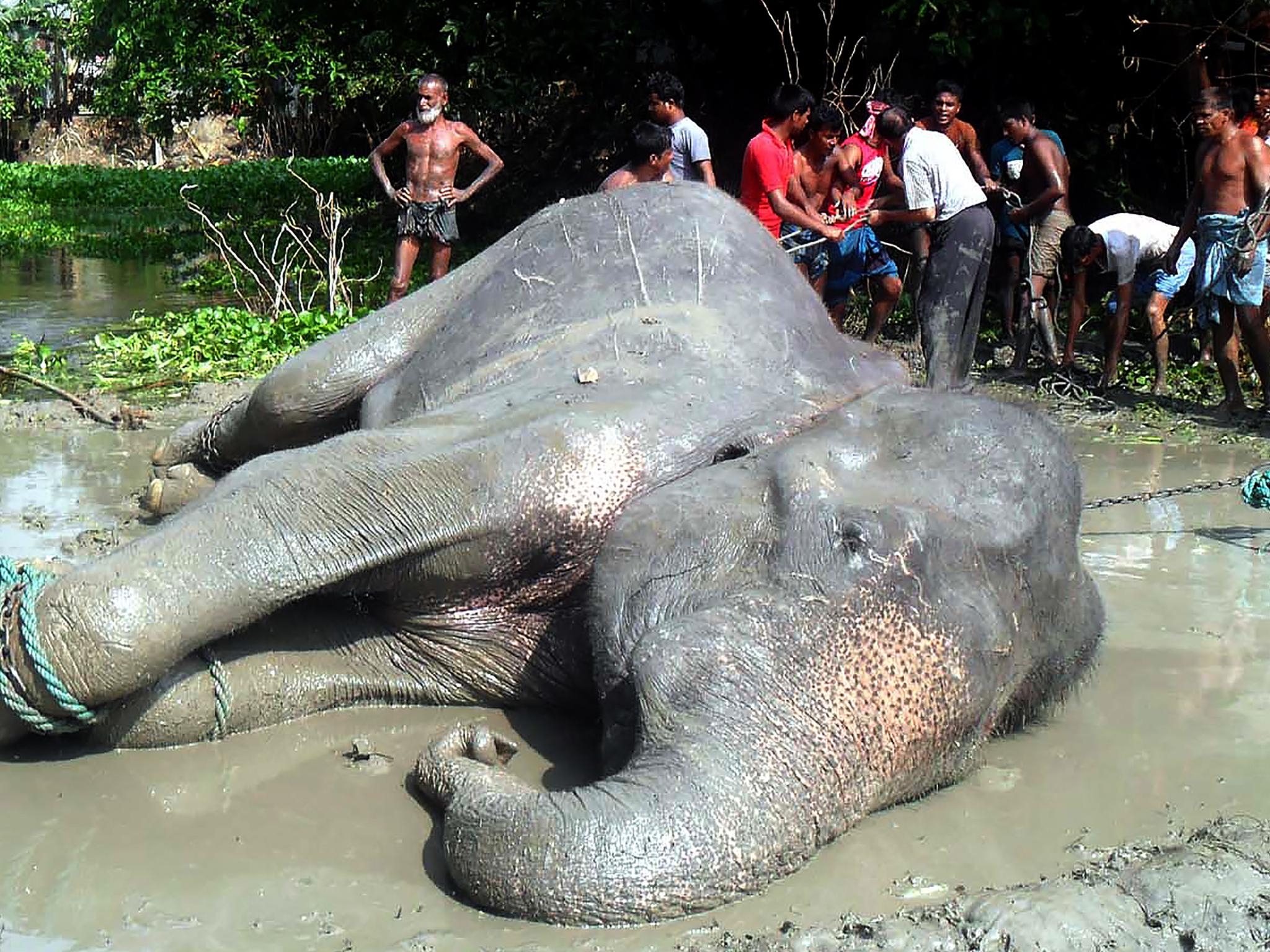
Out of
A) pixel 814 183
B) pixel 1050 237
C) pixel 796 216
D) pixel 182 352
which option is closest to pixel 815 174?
pixel 814 183

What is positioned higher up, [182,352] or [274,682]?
[274,682]

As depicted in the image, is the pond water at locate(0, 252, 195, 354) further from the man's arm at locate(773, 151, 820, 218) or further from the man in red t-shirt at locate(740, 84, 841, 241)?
the man's arm at locate(773, 151, 820, 218)

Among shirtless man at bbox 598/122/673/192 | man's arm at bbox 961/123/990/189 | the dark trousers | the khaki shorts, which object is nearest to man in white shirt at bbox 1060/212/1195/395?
the khaki shorts

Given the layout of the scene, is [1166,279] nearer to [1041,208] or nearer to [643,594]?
[1041,208]

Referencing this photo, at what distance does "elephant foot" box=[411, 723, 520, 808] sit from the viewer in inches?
132

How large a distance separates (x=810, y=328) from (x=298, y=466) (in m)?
1.63

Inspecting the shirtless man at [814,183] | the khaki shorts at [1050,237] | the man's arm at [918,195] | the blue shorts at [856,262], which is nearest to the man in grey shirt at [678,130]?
the shirtless man at [814,183]

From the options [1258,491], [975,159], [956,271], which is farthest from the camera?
[975,159]

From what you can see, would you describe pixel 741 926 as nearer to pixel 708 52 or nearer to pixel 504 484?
pixel 504 484

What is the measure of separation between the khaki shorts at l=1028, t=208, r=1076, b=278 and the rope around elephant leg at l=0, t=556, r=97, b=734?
26.3ft

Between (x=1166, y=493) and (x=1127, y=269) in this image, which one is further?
(x=1127, y=269)

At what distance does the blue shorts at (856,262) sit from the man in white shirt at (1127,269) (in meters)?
1.21

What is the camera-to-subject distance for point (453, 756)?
343 cm

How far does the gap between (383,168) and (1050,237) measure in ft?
16.5
